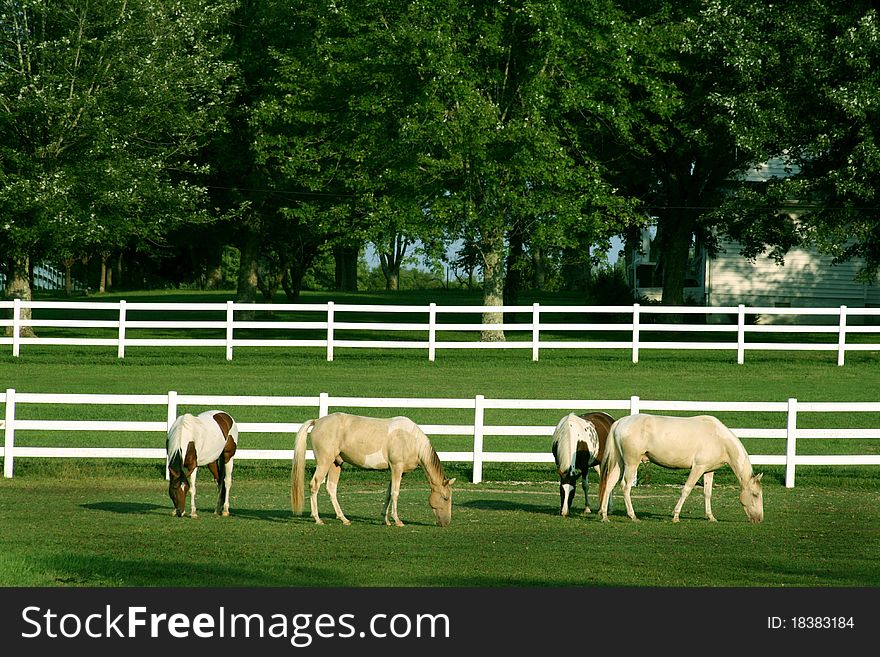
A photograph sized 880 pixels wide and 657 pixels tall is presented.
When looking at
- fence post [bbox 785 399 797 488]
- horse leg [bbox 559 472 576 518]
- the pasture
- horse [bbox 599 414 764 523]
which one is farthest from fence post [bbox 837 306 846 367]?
horse leg [bbox 559 472 576 518]

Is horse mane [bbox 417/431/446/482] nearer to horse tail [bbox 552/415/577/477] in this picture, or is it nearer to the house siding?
horse tail [bbox 552/415/577/477]

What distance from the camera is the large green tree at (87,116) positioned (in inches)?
1347

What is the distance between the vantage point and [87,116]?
3488 cm

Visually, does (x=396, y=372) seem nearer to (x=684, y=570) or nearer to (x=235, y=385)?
(x=235, y=385)

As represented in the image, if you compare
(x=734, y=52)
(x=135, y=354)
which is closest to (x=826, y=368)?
(x=734, y=52)

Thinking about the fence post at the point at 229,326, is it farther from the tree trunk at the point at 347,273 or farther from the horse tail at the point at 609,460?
the tree trunk at the point at 347,273

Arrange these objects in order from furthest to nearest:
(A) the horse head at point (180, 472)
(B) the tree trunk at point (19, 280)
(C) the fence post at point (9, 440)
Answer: (B) the tree trunk at point (19, 280) → (C) the fence post at point (9, 440) → (A) the horse head at point (180, 472)

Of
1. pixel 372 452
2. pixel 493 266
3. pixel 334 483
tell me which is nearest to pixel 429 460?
pixel 372 452

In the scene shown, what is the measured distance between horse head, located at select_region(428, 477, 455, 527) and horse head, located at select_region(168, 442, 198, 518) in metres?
2.46

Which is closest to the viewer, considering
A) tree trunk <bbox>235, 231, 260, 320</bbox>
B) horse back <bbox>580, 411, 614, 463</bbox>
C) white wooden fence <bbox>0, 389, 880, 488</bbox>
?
horse back <bbox>580, 411, 614, 463</bbox>

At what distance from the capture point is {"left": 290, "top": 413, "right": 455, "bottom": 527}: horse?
11.9m

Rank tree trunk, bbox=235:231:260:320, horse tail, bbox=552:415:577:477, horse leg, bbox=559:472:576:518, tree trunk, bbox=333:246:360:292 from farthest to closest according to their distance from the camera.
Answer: tree trunk, bbox=333:246:360:292
tree trunk, bbox=235:231:260:320
horse leg, bbox=559:472:576:518
horse tail, bbox=552:415:577:477

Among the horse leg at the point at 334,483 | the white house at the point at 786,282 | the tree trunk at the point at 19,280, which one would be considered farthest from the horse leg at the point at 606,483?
the white house at the point at 786,282

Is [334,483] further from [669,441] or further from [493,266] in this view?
[493,266]
